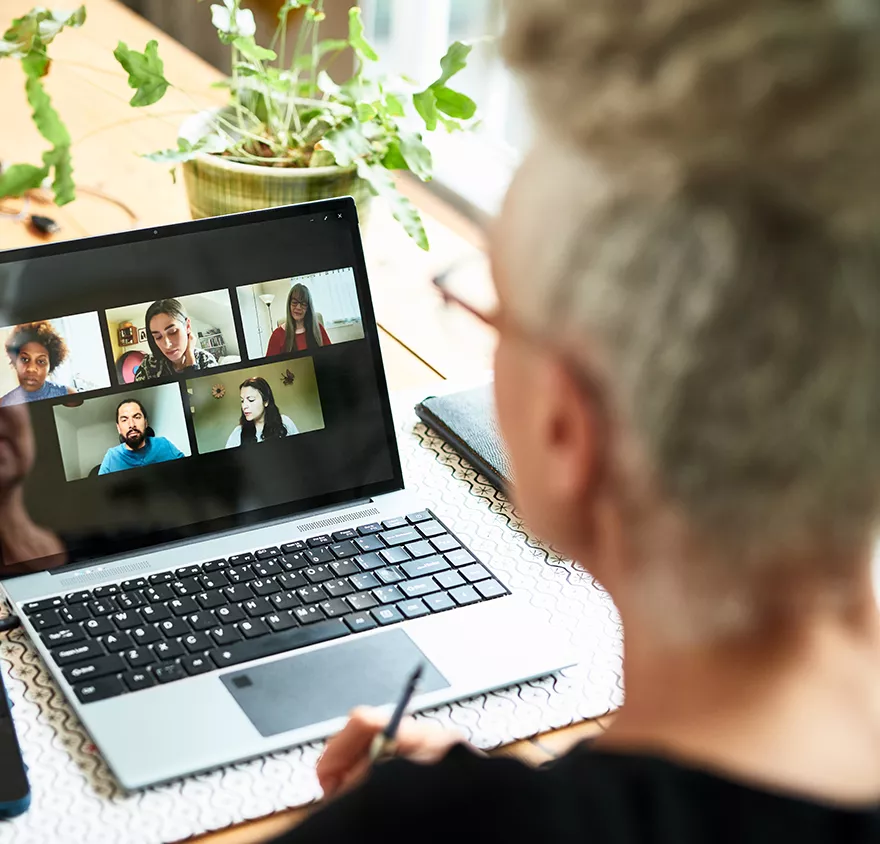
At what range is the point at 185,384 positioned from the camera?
3.14 feet

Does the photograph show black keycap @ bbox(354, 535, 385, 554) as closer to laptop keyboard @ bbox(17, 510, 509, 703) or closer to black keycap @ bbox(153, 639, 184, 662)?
laptop keyboard @ bbox(17, 510, 509, 703)

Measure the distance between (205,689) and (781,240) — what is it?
1.74 ft

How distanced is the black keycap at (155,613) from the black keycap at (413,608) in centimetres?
17

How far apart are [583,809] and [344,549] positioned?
49cm

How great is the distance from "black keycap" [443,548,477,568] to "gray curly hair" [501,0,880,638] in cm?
46

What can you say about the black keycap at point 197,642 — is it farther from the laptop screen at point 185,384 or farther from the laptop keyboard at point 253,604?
the laptop screen at point 185,384

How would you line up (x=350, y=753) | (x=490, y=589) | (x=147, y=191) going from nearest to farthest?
(x=350, y=753), (x=490, y=589), (x=147, y=191)

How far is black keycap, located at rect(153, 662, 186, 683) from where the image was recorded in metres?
0.83

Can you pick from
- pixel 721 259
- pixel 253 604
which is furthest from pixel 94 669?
pixel 721 259

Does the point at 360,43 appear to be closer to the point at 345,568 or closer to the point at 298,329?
the point at 298,329

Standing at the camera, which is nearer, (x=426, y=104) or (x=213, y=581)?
(x=213, y=581)

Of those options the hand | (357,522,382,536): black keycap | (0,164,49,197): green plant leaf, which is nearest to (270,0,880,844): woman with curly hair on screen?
the hand

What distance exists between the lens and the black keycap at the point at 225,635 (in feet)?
2.83

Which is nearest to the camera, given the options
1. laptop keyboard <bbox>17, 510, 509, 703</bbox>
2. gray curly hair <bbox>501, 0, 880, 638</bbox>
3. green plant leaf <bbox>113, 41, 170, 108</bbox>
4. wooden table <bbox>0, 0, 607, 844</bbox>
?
gray curly hair <bbox>501, 0, 880, 638</bbox>
